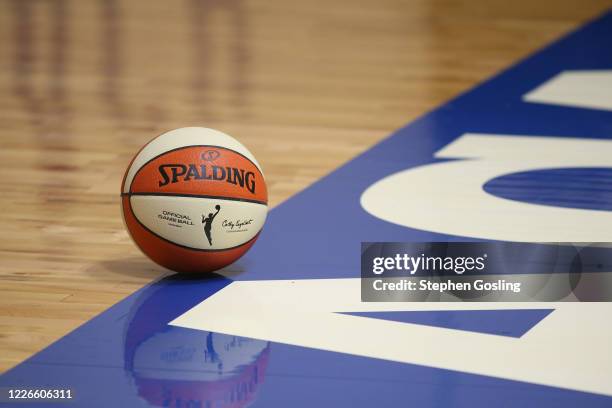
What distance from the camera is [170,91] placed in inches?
272

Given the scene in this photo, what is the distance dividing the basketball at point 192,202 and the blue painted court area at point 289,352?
11 centimetres

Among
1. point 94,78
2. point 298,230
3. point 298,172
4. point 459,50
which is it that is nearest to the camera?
point 298,230

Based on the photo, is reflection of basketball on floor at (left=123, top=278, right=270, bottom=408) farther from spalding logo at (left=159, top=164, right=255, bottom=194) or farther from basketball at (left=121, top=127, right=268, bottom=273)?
spalding logo at (left=159, top=164, right=255, bottom=194)

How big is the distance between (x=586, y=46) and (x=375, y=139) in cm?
340

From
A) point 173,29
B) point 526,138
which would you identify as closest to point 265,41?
point 173,29

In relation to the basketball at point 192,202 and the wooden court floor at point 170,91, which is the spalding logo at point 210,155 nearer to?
the basketball at point 192,202

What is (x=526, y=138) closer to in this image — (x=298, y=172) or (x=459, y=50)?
(x=298, y=172)

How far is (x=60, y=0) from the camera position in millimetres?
10703

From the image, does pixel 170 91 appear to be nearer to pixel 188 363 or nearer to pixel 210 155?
pixel 210 155

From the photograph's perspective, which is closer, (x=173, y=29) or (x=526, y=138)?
(x=526, y=138)

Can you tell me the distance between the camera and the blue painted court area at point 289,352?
2824 mm
